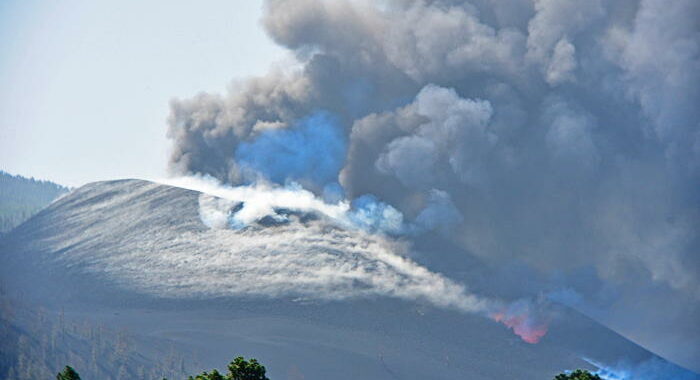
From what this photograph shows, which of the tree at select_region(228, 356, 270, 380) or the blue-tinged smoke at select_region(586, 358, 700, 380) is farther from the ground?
the blue-tinged smoke at select_region(586, 358, 700, 380)

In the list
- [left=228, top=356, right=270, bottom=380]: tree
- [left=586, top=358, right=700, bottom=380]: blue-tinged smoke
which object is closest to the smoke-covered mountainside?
[left=586, top=358, right=700, bottom=380]: blue-tinged smoke

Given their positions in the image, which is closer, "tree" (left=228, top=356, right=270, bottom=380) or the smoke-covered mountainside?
"tree" (left=228, top=356, right=270, bottom=380)

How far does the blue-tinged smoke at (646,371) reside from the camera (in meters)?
152

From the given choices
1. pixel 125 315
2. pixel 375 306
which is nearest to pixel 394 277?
pixel 375 306

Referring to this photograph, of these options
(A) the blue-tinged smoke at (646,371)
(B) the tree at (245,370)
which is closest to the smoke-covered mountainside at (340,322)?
(A) the blue-tinged smoke at (646,371)

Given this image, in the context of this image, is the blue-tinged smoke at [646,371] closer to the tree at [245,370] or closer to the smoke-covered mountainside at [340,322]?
the smoke-covered mountainside at [340,322]

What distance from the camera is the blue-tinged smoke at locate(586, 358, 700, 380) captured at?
152m

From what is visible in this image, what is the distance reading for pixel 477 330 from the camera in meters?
168

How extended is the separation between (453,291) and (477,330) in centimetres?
1393

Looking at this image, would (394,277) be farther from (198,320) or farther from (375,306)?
(198,320)

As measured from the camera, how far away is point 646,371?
156 meters

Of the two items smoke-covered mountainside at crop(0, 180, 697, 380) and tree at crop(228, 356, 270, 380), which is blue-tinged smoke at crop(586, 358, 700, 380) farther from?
tree at crop(228, 356, 270, 380)

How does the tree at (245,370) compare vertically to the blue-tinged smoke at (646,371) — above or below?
below

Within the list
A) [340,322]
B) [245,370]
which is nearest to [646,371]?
[340,322]
